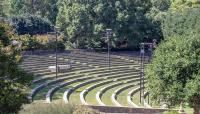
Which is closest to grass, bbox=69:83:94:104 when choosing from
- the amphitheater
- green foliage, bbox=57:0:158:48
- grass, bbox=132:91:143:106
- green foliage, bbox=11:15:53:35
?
the amphitheater

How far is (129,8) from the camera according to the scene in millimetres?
59594

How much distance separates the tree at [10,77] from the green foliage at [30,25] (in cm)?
4110

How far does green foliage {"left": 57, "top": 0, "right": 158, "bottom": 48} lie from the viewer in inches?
2281

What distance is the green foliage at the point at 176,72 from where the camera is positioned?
87.3 ft

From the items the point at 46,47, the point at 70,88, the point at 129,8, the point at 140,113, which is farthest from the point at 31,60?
the point at 140,113

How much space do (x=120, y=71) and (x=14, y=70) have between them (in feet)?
105

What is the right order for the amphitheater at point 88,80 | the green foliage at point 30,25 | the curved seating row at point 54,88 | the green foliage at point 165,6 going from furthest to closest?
the green foliage at point 30,25 < the green foliage at point 165,6 < the amphitheater at point 88,80 < the curved seating row at point 54,88

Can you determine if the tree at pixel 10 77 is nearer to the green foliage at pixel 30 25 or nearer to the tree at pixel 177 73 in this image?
the tree at pixel 177 73

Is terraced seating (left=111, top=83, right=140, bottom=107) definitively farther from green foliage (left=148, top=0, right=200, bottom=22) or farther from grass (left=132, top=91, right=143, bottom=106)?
green foliage (left=148, top=0, right=200, bottom=22)

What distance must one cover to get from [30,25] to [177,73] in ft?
119

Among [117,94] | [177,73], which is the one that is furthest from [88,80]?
[177,73]

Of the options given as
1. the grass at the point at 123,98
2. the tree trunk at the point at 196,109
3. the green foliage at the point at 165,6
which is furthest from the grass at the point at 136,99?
the green foliage at the point at 165,6

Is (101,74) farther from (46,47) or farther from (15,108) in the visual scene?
(15,108)

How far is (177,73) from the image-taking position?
88.2ft
